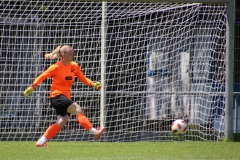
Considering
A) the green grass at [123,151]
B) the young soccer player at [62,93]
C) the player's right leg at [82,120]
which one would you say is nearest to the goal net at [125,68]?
the green grass at [123,151]

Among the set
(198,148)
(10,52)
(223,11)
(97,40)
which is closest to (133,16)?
(97,40)

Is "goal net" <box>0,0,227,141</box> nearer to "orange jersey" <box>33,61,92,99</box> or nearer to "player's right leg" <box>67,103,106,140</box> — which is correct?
"orange jersey" <box>33,61,92,99</box>

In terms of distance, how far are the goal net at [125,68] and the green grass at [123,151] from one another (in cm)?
122

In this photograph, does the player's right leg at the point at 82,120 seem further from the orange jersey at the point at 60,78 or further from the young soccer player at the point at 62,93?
the orange jersey at the point at 60,78

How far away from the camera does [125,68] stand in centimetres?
1102

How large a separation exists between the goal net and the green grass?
1225 mm

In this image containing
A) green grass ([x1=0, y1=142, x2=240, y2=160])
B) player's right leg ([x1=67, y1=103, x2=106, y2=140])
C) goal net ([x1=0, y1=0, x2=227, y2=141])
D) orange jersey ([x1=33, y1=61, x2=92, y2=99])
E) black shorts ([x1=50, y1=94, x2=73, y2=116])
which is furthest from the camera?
goal net ([x1=0, y1=0, x2=227, y2=141])

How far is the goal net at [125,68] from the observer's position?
1040cm

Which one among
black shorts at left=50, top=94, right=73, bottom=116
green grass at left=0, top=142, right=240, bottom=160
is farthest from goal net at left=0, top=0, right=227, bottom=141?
black shorts at left=50, top=94, right=73, bottom=116

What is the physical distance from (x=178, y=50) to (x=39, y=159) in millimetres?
4624

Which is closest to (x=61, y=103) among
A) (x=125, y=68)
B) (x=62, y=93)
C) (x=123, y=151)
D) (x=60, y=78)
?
(x=62, y=93)

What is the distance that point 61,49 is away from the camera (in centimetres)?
838

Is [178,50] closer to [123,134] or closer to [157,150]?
[123,134]

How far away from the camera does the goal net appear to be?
10.4 m
